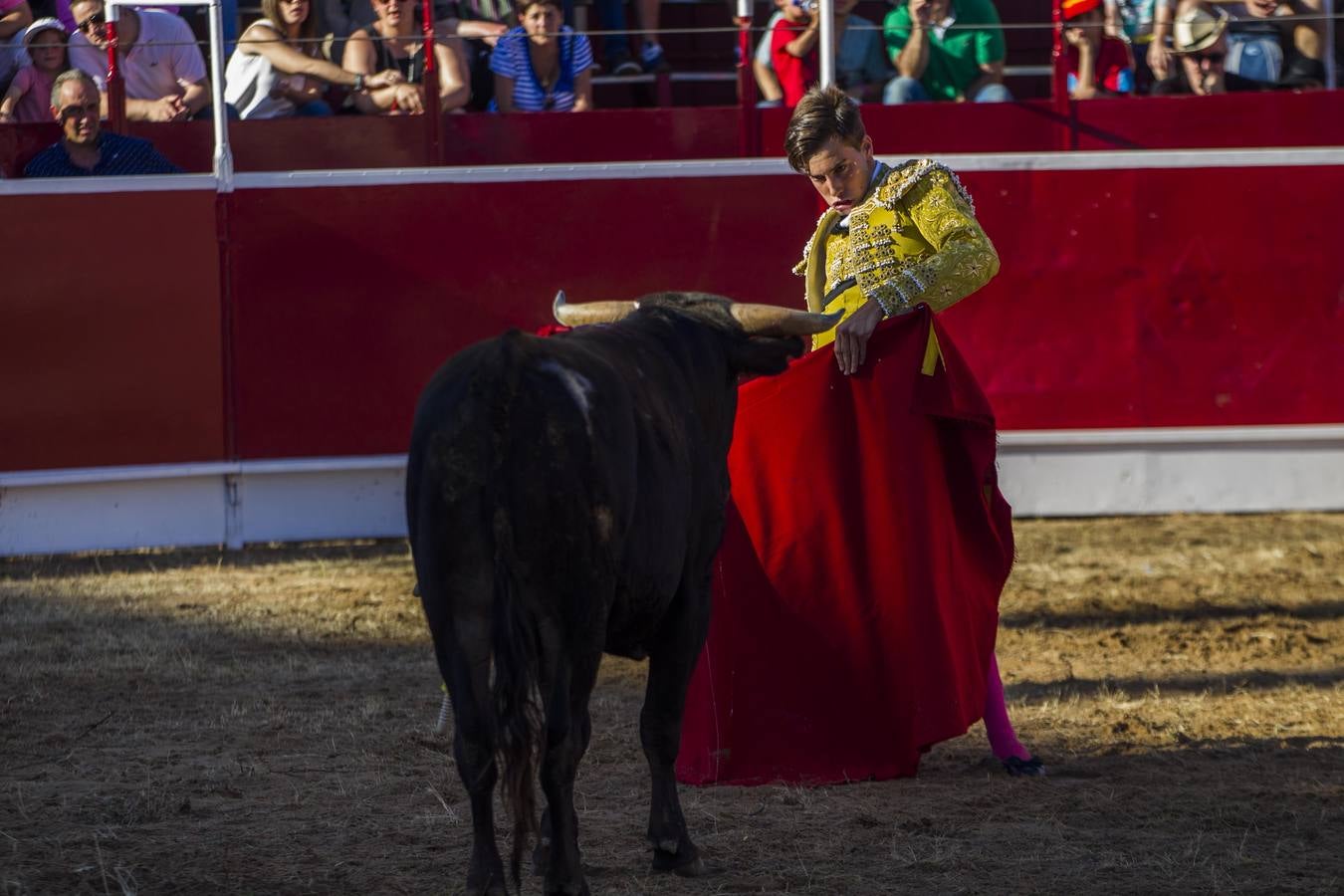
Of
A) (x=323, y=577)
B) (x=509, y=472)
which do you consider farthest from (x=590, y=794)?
(x=323, y=577)

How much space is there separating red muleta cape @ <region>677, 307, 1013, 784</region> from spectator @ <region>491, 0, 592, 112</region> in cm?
398

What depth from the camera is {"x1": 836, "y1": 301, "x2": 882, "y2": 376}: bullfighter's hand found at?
388 centimetres

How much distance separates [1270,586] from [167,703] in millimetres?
4097

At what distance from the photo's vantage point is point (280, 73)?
24.9ft

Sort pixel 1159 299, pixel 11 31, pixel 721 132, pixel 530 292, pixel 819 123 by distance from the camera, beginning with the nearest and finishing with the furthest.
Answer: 1. pixel 819 123
2. pixel 11 31
3. pixel 530 292
4. pixel 721 132
5. pixel 1159 299

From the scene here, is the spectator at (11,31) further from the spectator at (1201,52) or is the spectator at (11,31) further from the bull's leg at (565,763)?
the bull's leg at (565,763)

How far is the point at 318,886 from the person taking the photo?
337 centimetres

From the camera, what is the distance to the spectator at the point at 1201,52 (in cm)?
795

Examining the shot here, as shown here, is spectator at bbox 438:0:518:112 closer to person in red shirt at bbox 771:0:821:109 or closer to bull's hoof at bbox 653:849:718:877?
person in red shirt at bbox 771:0:821:109

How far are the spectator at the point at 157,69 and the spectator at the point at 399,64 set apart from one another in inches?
25.6

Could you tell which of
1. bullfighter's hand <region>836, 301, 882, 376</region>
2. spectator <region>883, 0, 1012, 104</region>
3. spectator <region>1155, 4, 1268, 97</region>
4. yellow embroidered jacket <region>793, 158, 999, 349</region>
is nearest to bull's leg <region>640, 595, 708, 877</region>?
bullfighter's hand <region>836, 301, 882, 376</region>

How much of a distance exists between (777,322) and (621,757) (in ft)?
4.62

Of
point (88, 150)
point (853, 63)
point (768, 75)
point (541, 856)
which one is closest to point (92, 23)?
point (88, 150)

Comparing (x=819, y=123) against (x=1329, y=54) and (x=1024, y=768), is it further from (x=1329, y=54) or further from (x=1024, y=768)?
(x=1329, y=54)
